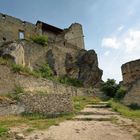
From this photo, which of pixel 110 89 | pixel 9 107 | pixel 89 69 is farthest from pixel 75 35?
pixel 9 107

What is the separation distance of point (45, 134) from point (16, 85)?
774 centimetres

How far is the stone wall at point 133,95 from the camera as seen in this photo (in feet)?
71.7

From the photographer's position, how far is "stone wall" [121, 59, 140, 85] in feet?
91.9

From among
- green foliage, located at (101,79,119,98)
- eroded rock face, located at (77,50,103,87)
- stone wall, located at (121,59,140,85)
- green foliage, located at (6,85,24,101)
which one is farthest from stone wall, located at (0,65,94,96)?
stone wall, located at (121,59,140,85)

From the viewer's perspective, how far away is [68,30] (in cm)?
3906

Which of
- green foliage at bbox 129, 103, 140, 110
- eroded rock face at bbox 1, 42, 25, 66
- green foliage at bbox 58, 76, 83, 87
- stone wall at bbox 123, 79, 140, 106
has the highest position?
eroded rock face at bbox 1, 42, 25, 66

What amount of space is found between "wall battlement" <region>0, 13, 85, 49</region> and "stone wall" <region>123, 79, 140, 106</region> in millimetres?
13155

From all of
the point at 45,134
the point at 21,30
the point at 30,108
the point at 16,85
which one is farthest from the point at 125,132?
the point at 21,30

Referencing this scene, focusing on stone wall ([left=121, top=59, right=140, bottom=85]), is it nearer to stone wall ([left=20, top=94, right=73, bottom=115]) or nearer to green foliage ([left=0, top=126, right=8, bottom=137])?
stone wall ([left=20, top=94, right=73, bottom=115])

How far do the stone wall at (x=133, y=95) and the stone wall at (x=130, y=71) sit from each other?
18.2 feet

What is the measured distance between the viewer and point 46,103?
14.2 m

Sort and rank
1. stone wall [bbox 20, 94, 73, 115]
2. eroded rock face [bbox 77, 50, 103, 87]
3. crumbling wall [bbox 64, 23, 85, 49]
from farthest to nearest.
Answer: crumbling wall [bbox 64, 23, 85, 49] < eroded rock face [bbox 77, 50, 103, 87] < stone wall [bbox 20, 94, 73, 115]

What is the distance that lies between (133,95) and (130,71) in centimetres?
679

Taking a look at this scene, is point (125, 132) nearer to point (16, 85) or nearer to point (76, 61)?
point (16, 85)
